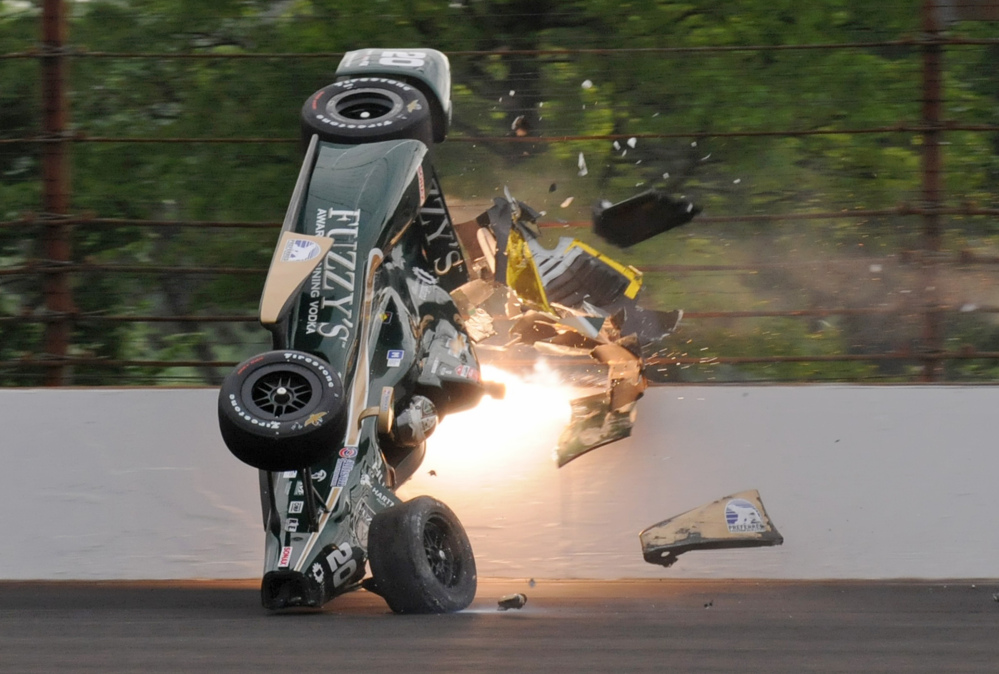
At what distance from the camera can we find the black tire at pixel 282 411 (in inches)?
155

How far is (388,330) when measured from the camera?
488 cm

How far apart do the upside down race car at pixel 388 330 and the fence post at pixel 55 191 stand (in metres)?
1.29

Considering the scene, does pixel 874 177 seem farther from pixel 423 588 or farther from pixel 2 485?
pixel 2 485

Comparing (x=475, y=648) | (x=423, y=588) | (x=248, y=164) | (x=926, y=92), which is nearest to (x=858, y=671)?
(x=475, y=648)

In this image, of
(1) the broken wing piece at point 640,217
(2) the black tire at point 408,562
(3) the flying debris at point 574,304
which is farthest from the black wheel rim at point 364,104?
(2) the black tire at point 408,562

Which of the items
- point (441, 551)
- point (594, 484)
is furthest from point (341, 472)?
point (594, 484)

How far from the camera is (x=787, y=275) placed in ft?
18.8

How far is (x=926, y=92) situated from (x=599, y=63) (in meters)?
1.32

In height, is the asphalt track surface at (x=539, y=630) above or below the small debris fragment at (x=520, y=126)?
below

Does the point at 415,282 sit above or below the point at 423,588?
above

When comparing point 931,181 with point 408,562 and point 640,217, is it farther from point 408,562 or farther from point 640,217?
point 408,562

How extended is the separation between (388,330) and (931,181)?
234 cm

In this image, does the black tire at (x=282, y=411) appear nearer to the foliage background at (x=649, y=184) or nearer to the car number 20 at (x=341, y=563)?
the car number 20 at (x=341, y=563)

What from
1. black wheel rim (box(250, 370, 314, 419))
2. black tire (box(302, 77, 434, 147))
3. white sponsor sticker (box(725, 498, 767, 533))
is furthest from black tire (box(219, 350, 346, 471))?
white sponsor sticker (box(725, 498, 767, 533))
